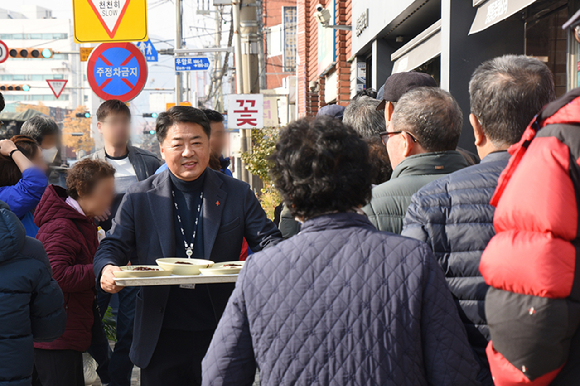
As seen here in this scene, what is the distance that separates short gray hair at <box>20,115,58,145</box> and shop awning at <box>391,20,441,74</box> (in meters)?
4.34

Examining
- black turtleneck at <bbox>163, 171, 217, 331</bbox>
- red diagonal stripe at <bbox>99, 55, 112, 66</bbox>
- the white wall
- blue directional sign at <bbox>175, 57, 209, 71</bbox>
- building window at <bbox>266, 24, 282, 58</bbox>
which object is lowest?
black turtleneck at <bbox>163, 171, 217, 331</bbox>

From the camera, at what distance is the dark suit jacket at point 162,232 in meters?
2.98

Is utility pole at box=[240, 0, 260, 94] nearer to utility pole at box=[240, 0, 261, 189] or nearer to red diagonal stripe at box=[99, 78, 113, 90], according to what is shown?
utility pole at box=[240, 0, 261, 189]

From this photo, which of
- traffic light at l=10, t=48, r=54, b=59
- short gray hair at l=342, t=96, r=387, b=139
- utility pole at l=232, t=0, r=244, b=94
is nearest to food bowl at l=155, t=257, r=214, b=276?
short gray hair at l=342, t=96, r=387, b=139

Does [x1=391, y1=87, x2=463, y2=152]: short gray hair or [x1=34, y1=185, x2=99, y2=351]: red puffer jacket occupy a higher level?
[x1=391, y1=87, x2=463, y2=152]: short gray hair

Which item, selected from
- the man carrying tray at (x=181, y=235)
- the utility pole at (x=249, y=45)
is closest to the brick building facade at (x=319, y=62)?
the utility pole at (x=249, y=45)

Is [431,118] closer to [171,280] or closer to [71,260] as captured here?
[171,280]

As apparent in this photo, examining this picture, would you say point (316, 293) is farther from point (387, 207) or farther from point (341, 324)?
point (387, 207)

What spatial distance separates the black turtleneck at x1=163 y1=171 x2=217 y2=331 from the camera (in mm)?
3018

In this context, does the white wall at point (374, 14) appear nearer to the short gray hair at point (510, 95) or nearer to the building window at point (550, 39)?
the building window at point (550, 39)

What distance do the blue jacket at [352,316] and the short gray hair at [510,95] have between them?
26.1 inches

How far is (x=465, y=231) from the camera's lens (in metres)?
2.11

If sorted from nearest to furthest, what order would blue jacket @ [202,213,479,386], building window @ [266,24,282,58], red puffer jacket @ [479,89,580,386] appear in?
red puffer jacket @ [479,89,580,386]
blue jacket @ [202,213,479,386]
building window @ [266,24,282,58]

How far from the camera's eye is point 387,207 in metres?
2.71
